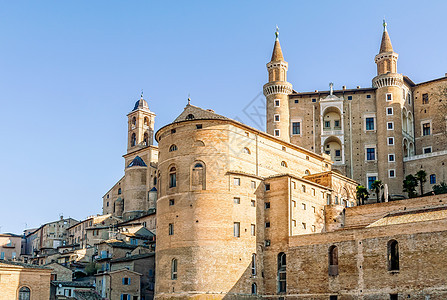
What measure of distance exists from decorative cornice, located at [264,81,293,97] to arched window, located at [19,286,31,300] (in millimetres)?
37521

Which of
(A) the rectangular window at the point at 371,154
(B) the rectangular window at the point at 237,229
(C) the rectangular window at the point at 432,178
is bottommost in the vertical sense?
(B) the rectangular window at the point at 237,229

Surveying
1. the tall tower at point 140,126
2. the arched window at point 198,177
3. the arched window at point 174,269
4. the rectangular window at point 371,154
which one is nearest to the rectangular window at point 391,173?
the rectangular window at point 371,154

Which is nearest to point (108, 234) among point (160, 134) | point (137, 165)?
point (137, 165)

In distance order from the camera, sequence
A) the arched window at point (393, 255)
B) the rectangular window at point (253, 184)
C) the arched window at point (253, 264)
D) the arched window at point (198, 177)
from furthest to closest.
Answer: the rectangular window at point (253, 184) < the arched window at point (198, 177) < the arched window at point (253, 264) < the arched window at point (393, 255)

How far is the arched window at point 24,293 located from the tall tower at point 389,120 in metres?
39.2

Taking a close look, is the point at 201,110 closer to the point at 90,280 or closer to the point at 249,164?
the point at 249,164

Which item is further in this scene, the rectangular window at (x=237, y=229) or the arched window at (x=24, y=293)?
the rectangular window at (x=237, y=229)

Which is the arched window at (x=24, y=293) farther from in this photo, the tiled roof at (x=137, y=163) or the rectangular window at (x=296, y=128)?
the rectangular window at (x=296, y=128)

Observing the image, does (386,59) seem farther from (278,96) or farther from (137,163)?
(137,163)

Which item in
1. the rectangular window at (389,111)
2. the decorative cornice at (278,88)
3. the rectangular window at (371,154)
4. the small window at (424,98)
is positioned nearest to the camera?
the rectangular window at (389,111)

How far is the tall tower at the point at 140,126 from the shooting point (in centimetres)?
8206

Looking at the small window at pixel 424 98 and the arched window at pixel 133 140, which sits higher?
the small window at pixel 424 98

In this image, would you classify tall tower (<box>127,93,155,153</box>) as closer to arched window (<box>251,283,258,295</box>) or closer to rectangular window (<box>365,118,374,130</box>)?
rectangular window (<box>365,118,374,130</box>)

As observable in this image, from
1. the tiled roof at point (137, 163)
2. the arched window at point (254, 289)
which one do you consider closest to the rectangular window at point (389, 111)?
the arched window at point (254, 289)
